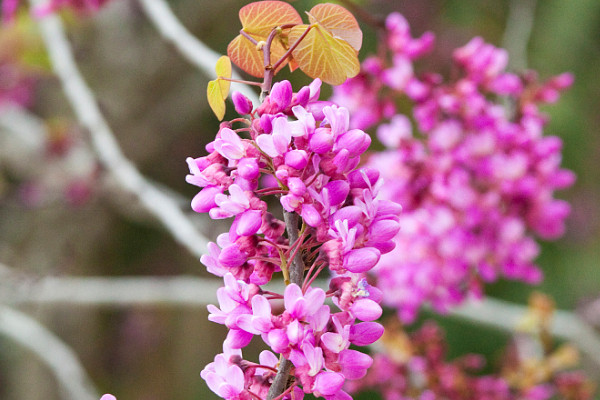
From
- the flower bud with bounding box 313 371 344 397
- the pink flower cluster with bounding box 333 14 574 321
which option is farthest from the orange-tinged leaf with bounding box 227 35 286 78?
the pink flower cluster with bounding box 333 14 574 321

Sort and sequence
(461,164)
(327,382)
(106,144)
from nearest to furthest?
(327,382) < (461,164) < (106,144)

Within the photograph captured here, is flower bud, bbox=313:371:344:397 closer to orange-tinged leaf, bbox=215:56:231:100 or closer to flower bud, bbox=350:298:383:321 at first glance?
flower bud, bbox=350:298:383:321

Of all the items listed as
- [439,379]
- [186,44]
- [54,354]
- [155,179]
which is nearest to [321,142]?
[186,44]

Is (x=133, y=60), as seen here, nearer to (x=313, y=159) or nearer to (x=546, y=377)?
(x=546, y=377)

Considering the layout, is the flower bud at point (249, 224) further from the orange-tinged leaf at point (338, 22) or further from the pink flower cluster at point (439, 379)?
the pink flower cluster at point (439, 379)

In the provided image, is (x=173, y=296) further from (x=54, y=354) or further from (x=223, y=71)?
(x=223, y=71)
